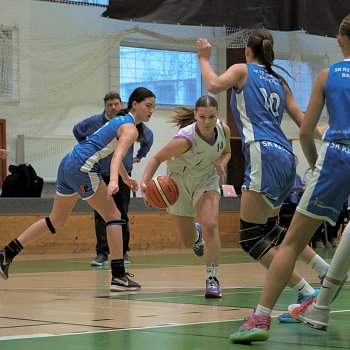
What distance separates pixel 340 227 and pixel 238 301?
10291 millimetres

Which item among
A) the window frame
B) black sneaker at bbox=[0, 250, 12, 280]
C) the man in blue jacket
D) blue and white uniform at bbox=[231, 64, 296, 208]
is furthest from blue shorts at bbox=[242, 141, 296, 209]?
the window frame

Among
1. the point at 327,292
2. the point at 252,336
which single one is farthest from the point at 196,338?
the point at 327,292

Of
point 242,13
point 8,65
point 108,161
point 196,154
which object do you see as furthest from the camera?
point 242,13

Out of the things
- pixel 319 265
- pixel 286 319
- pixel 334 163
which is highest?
pixel 334 163

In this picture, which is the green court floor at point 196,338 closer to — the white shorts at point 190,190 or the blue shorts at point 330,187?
the blue shorts at point 330,187

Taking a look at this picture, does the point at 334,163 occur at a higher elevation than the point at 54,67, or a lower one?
lower

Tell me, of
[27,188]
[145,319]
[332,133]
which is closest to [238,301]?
[145,319]

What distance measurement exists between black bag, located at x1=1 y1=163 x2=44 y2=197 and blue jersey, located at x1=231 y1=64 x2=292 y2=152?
8.88 m

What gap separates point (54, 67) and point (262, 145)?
10.1 m

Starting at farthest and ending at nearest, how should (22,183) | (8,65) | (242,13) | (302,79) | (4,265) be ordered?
1. (302,79)
2. (242,13)
3. (8,65)
4. (22,183)
5. (4,265)

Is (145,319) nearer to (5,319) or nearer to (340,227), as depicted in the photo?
(5,319)

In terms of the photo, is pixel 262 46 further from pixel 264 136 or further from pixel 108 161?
pixel 108 161

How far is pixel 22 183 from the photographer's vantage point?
1430 cm

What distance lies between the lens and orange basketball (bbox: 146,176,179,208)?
709cm
